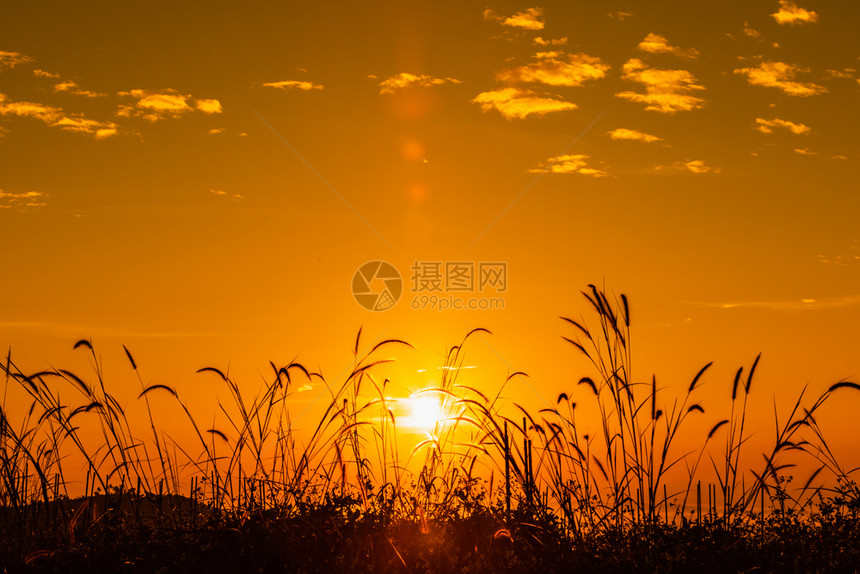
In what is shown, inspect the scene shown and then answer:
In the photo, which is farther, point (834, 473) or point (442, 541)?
point (834, 473)

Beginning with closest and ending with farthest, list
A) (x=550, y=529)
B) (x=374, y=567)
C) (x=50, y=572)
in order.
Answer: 1. (x=374, y=567)
2. (x=50, y=572)
3. (x=550, y=529)

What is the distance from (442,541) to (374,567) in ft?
1.41

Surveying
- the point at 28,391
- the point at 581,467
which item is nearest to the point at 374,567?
the point at 581,467

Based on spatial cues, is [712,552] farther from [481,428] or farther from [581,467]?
Answer: [481,428]

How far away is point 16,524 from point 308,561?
235cm

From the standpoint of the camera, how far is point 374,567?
4.93 metres

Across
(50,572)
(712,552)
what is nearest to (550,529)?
(712,552)

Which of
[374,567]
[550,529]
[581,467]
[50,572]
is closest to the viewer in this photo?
[374,567]

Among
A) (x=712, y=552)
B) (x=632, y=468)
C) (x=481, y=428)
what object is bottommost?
(x=712, y=552)

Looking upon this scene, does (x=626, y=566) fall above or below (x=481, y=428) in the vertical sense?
below

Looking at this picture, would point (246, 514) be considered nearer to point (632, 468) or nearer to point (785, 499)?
point (632, 468)

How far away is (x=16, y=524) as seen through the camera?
19.4ft

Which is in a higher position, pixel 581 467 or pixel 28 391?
pixel 28 391

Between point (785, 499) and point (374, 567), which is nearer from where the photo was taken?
point (374, 567)
